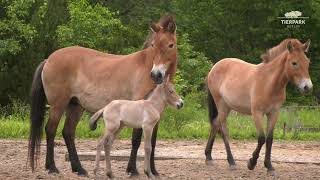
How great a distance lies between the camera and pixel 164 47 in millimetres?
9188

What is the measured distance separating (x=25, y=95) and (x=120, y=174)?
13.6 metres

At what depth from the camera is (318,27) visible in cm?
3441

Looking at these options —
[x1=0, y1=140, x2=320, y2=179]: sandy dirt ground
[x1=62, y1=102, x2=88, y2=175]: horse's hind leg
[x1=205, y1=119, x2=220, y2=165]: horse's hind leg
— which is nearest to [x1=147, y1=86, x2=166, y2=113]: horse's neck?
[x1=0, y1=140, x2=320, y2=179]: sandy dirt ground

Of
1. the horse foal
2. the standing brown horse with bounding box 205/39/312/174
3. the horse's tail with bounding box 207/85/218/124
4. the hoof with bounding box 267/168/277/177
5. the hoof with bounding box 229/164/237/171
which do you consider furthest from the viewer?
the horse's tail with bounding box 207/85/218/124

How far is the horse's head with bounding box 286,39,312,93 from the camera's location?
32.8 ft

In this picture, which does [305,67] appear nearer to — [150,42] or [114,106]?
[150,42]

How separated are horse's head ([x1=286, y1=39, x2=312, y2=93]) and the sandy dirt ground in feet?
4.37

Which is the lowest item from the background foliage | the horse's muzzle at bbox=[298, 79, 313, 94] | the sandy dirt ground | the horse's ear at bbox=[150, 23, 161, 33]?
the sandy dirt ground

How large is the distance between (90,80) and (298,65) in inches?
119

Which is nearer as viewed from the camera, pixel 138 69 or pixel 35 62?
pixel 138 69

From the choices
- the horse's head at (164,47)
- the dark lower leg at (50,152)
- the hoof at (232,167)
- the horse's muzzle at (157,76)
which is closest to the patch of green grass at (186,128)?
the hoof at (232,167)

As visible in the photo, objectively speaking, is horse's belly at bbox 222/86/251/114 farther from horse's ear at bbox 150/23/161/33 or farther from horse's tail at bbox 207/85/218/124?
horse's ear at bbox 150/23/161/33

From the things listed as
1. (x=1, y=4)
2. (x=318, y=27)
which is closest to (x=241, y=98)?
(x=1, y=4)

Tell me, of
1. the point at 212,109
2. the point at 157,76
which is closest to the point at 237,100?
the point at 212,109
